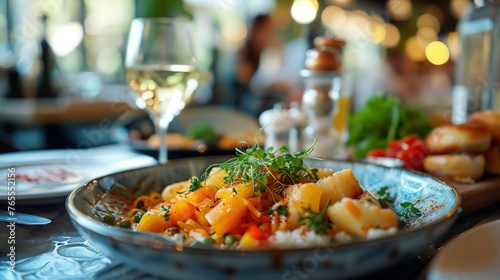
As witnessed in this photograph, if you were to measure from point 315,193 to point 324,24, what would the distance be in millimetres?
8168

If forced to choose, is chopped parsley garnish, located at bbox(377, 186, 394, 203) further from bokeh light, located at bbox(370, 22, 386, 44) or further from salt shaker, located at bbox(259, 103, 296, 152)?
bokeh light, located at bbox(370, 22, 386, 44)

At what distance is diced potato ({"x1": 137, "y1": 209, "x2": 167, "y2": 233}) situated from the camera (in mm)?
760

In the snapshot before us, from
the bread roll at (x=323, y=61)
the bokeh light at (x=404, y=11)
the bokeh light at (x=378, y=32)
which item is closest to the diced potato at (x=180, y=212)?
the bread roll at (x=323, y=61)

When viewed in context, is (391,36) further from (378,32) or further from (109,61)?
(109,61)

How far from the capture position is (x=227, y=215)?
718mm

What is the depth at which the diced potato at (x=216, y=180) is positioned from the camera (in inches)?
34.5

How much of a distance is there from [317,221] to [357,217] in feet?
0.19

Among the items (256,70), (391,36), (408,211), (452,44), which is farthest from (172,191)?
(391,36)

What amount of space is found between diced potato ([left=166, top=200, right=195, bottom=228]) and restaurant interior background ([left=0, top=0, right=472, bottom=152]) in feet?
3.89

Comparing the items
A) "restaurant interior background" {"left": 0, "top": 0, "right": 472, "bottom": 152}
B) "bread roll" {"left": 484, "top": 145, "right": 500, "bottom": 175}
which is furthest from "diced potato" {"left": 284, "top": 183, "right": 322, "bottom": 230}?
"restaurant interior background" {"left": 0, "top": 0, "right": 472, "bottom": 152}

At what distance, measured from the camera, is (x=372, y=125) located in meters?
1.59

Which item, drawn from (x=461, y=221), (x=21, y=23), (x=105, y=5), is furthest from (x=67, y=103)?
(x=461, y=221)

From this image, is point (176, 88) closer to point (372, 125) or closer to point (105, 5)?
point (372, 125)

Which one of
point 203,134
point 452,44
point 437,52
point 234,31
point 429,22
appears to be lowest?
point 203,134
